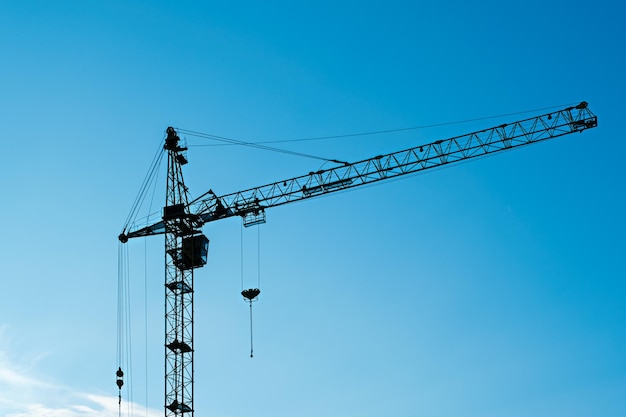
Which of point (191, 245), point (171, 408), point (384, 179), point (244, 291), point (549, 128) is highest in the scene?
point (549, 128)

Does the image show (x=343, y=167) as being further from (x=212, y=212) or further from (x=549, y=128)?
(x=549, y=128)

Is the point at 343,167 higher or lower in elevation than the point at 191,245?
higher

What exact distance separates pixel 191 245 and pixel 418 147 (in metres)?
30.6

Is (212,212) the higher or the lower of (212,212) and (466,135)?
the lower

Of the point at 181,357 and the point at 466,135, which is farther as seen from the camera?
the point at 466,135

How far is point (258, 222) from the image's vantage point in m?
96.8

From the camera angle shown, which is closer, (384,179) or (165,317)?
(165,317)

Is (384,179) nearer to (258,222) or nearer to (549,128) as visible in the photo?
(258,222)

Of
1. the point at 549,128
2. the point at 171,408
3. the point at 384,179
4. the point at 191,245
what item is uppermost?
the point at 549,128

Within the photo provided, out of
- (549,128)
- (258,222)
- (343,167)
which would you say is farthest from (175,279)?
(549,128)

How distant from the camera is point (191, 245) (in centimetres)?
9156

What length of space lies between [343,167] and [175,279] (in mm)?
24528

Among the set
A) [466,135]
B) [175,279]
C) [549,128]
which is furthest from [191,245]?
[549,128]

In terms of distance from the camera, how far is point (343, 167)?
96.4 meters
